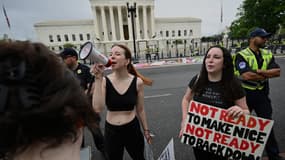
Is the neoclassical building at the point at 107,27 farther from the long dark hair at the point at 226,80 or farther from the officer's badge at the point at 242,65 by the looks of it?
the long dark hair at the point at 226,80

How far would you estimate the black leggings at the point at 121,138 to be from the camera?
188cm

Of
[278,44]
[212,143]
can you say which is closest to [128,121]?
[212,143]

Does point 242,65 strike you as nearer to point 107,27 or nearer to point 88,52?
point 88,52

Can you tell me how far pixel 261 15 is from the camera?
24.4 meters

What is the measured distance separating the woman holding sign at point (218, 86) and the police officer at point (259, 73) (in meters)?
0.78

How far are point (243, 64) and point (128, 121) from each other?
73.9 inches

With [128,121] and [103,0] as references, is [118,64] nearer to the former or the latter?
[128,121]

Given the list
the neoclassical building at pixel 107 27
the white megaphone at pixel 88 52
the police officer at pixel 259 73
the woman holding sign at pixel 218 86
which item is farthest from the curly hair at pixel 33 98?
the neoclassical building at pixel 107 27

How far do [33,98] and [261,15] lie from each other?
104ft

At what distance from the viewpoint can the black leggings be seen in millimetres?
1879

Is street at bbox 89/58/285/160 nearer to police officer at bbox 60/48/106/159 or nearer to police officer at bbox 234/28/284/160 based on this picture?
police officer at bbox 60/48/106/159

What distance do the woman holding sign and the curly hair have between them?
61.9 inches

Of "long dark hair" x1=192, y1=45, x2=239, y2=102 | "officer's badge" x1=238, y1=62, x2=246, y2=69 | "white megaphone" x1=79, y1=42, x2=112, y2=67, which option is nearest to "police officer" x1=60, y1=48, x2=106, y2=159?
"white megaphone" x1=79, y1=42, x2=112, y2=67

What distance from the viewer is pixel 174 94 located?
6.18 meters
